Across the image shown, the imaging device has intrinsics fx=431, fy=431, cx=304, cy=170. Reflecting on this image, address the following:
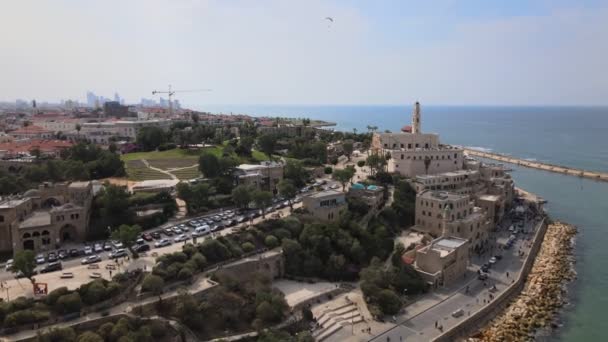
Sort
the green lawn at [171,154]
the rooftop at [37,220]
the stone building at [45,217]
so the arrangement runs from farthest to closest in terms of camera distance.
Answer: the green lawn at [171,154] < the rooftop at [37,220] < the stone building at [45,217]

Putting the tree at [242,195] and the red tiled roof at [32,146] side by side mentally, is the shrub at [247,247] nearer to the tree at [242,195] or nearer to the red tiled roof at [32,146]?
the tree at [242,195]

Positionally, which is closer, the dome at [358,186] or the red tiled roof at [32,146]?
the dome at [358,186]

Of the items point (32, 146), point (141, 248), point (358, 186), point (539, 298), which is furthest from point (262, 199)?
point (32, 146)

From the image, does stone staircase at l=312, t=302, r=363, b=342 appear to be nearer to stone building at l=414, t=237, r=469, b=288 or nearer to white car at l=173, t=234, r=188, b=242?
stone building at l=414, t=237, r=469, b=288

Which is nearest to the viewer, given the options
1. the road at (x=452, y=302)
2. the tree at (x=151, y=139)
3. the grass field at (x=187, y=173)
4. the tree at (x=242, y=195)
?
the road at (x=452, y=302)

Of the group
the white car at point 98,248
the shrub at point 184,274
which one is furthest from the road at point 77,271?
the shrub at point 184,274

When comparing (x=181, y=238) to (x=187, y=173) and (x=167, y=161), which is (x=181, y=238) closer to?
(x=187, y=173)

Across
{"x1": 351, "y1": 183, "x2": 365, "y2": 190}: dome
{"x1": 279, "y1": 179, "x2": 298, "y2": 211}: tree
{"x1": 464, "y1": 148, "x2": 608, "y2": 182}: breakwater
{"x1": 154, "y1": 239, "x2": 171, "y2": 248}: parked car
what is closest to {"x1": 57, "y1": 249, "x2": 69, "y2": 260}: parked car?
{"x1": 154, "y1": 239, "x2": 171, "y2": 248}: parked car
